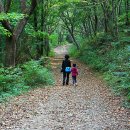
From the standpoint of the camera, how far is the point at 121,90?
13.7 m

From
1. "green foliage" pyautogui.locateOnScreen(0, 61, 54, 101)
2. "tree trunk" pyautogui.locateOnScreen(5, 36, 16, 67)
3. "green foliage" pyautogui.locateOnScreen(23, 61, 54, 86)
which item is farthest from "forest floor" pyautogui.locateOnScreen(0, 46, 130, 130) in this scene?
"tree trunk" pyautogui.locateOnScreen(5, 36, 16, 67)

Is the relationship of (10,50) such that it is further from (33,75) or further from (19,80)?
(19,80)

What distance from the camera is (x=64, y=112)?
10328 millimetres

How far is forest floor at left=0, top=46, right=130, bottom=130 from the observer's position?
8.77m

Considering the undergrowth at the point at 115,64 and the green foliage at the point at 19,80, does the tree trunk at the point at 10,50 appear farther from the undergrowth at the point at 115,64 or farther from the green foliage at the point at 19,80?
the undergrowth at the point at 115,64

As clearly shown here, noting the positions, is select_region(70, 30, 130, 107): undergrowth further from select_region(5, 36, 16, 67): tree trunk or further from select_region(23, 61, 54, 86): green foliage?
select_region(5, 36, 16, 67): tree trunk

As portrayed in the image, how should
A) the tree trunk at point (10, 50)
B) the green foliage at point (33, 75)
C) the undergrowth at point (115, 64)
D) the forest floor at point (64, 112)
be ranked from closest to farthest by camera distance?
1. the forest floor at point (64, 112)
2. the undergrowth at point (115, 64)
3. the green foliage at point (33, 75)
4. the tree trunk at point (10, 50)

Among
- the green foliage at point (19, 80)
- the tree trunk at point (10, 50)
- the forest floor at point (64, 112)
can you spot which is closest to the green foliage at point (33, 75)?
the green foliage at point (19, 80)

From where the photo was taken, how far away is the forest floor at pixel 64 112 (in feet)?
28.8

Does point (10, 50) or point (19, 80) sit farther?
point (10, 50)

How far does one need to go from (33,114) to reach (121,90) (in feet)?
17.1

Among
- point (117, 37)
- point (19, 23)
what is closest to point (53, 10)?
point (117, 37)

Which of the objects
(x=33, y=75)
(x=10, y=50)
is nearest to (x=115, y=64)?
(x=33, y=75)

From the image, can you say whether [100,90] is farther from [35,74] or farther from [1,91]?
[1,91]
